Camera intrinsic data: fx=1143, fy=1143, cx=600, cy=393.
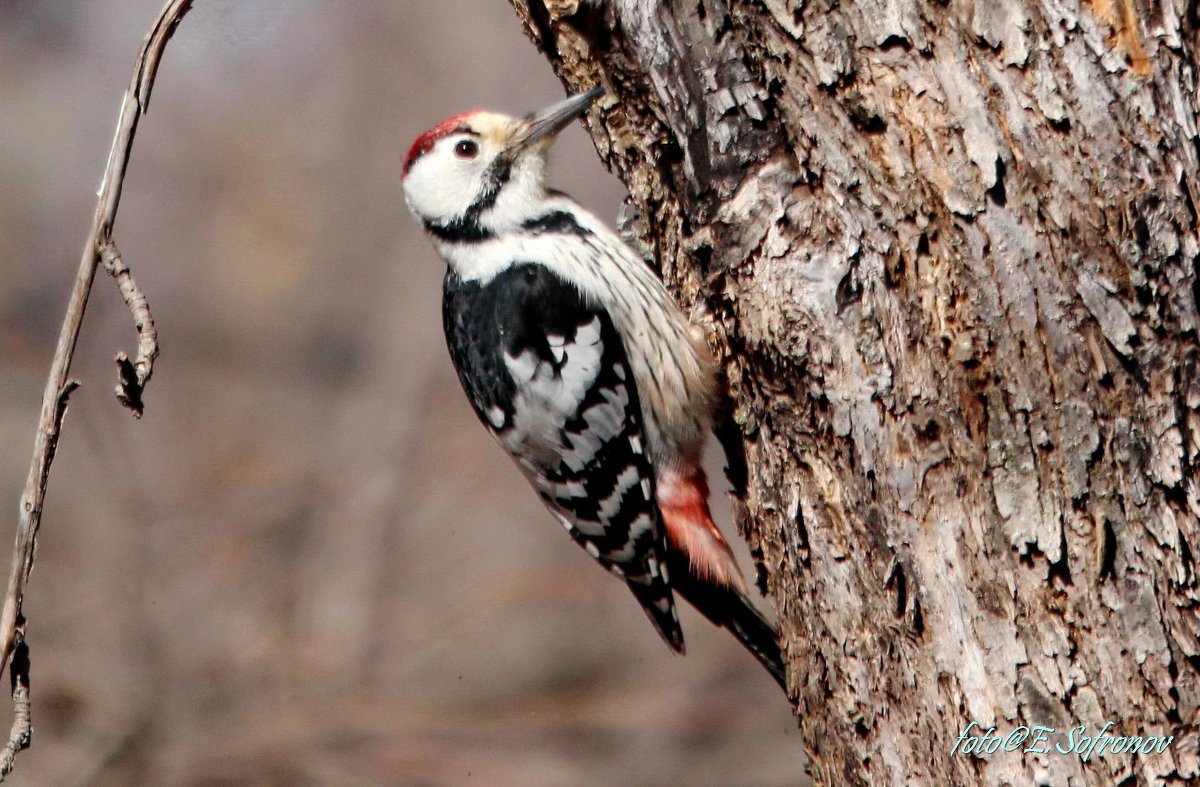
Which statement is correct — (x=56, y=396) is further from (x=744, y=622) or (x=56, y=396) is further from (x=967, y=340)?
(x=744, y=622)

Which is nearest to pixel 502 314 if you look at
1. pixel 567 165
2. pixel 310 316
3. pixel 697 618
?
Answer: pixel 567 165

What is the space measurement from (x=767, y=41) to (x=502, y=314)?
1.23m

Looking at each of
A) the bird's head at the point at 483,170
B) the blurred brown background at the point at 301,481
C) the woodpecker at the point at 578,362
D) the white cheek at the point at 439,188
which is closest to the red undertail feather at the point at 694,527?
the woodpecker at the point at 578,362

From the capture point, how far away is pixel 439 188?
3.37 m

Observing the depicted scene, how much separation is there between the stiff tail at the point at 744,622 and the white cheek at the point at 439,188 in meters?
1.24

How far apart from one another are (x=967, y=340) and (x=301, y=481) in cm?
501

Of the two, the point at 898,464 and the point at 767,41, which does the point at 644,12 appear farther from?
the point at 898,464

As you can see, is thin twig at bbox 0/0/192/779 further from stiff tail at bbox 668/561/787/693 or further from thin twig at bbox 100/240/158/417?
stiff tail at bbox 668/561/787/693

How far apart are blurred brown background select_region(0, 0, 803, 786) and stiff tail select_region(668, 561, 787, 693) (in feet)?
7.70

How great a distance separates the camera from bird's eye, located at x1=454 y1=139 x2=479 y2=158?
3.31 metres

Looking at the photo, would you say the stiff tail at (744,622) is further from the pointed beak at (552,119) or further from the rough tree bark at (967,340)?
the pointed beak at (552,119)

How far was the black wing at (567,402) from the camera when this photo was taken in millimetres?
3059

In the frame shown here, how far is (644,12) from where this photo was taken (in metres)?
2.25

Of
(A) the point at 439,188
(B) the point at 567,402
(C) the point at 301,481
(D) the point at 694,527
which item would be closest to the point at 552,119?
(A) the point at 439,188
